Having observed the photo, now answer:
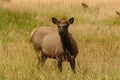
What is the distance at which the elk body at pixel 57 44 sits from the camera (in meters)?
8.95

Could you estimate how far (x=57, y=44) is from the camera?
367 inches

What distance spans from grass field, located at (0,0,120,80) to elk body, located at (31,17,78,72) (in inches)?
8.6

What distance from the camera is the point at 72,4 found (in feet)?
70.6

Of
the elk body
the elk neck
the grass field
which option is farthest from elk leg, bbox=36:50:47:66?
the elk neck

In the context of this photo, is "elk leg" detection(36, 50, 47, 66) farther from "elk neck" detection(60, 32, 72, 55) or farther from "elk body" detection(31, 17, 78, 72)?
"elk neck" detection(60, 32, 72, 55)

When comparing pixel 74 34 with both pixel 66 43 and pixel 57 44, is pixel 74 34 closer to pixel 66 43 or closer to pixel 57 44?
pixel 57 44

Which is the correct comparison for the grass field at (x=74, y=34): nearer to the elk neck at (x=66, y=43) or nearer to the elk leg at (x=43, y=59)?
the elk leg at (x=43, y=59)

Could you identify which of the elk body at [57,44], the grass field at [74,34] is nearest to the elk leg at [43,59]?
the elk body at [57,44]

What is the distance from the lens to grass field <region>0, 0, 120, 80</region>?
24.8ft

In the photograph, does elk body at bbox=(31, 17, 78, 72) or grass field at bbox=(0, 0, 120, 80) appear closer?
grass field at bbox=(0, 0, 120, 80)

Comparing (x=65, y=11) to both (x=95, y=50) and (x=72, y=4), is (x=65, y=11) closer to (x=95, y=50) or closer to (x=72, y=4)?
(x=72, y=4)

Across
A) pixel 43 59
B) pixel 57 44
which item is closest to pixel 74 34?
pixel 43 59

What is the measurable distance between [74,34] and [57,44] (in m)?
5.19

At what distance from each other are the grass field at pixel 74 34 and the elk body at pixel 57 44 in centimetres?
22
